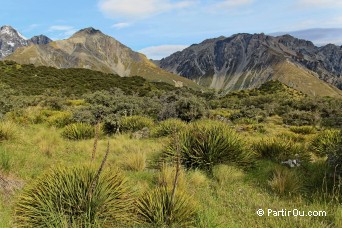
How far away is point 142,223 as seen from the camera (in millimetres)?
5656

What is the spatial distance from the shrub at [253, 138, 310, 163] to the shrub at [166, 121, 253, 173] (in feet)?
5.43

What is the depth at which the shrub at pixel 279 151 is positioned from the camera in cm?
1119

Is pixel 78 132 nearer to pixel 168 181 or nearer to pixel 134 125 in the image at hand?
pixel 134 125

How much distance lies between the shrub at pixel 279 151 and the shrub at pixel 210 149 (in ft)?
5.43

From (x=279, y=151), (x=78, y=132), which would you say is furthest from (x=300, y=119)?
(x=78, y=132)

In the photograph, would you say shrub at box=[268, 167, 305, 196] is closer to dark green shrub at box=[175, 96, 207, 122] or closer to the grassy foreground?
the grassy foreground

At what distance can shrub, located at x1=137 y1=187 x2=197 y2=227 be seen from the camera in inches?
224

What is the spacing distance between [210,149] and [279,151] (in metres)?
2.99

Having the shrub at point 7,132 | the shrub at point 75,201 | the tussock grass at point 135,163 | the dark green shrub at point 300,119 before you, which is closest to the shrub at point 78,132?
the shrub at point 7,132

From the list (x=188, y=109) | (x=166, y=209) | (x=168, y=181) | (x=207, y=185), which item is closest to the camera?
(x=166, y=209)

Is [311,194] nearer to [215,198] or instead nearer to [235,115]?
[215,198]

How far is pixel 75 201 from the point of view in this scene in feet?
19.1

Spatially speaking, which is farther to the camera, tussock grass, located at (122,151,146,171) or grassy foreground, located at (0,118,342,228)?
tussock grass, located at (122,151,146,171)

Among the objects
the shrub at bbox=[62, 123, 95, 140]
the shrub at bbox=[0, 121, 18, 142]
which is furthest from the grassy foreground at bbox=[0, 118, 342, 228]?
the shrub at bbox=[62, 123, 95, 140]
